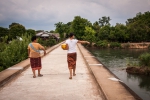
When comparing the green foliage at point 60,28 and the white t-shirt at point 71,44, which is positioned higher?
the green foliage at point 60,28

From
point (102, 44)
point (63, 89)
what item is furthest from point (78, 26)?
point (63, 89)

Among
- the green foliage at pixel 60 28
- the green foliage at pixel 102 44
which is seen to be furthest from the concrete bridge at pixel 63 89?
the green foliage at pixel 60 28

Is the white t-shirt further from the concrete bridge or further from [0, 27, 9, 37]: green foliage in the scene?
[0, 27, 9, 37]: green foliage

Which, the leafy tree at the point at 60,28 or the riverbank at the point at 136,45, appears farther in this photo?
the leafy tree at the point at 60,28

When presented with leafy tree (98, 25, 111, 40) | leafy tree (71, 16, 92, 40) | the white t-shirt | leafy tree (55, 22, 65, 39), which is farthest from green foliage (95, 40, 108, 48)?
the white t-shirt

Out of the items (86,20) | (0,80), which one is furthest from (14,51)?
(86,20)

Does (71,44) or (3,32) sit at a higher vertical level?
(3,32)

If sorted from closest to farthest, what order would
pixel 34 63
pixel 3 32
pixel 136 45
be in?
pixel 34 63
pixel 136 45
pixel 3 32

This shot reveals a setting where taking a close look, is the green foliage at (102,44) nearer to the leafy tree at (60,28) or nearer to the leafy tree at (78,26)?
the leafy tree at (78,26)

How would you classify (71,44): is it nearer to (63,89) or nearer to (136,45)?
(63,89)

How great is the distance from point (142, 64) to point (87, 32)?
45508 mm

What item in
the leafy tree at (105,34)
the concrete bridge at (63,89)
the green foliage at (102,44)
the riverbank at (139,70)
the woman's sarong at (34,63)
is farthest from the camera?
the leafy tree at (105,34)

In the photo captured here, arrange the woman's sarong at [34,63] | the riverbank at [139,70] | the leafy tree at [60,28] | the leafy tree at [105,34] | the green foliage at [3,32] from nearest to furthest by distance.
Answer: the woman's sarong at [34,63] → the riverbank at [139,70] → the leafy tree at [105,34] → the green foliage at [3,32] → the leafy tree at [60,28]

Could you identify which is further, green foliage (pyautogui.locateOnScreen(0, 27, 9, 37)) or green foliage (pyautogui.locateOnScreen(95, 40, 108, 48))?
green foliage (pyautogui.locateOnScreen(0, 27, 9, 37))
